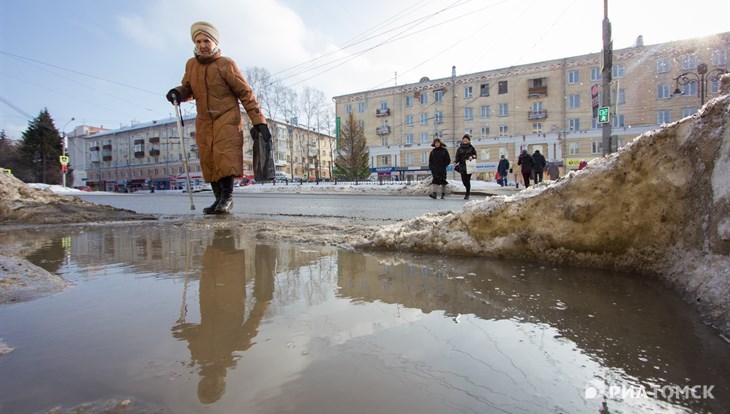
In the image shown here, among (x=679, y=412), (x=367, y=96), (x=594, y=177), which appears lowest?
(x=679, y=412)

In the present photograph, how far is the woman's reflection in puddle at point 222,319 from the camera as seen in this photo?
3.80ft

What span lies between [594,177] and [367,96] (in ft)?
178

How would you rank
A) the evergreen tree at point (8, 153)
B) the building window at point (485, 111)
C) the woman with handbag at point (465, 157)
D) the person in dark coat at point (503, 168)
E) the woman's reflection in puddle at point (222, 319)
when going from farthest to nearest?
the evergreen tree at point (8, 153), the building window at point (485, 111), the person in dark coat at point (503, 168), the woman with handbag at point (465, 157), the woman's reflection in puddle at point (222, 319)

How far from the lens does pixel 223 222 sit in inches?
205

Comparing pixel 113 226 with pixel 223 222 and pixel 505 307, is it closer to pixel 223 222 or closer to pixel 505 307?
pixel 223 222

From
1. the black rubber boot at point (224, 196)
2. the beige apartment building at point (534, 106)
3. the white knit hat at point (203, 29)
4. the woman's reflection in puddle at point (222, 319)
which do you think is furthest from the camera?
the beige apartment building at point (534, 106)

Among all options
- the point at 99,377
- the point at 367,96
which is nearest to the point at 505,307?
the point at 99,377

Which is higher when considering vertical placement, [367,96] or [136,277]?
[367,96]

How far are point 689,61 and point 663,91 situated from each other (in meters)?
3.21

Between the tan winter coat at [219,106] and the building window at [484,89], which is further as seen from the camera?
the building window at [484,89]

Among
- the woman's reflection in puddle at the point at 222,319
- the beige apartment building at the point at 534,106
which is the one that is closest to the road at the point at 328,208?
the woman's reflection in puddle at the point at 222,319

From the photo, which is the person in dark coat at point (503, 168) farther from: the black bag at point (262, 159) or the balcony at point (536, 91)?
the balcony at point (536, 91)

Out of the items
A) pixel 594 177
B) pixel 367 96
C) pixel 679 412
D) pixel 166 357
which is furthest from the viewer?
pixel 367 96

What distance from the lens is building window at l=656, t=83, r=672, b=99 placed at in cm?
4016
